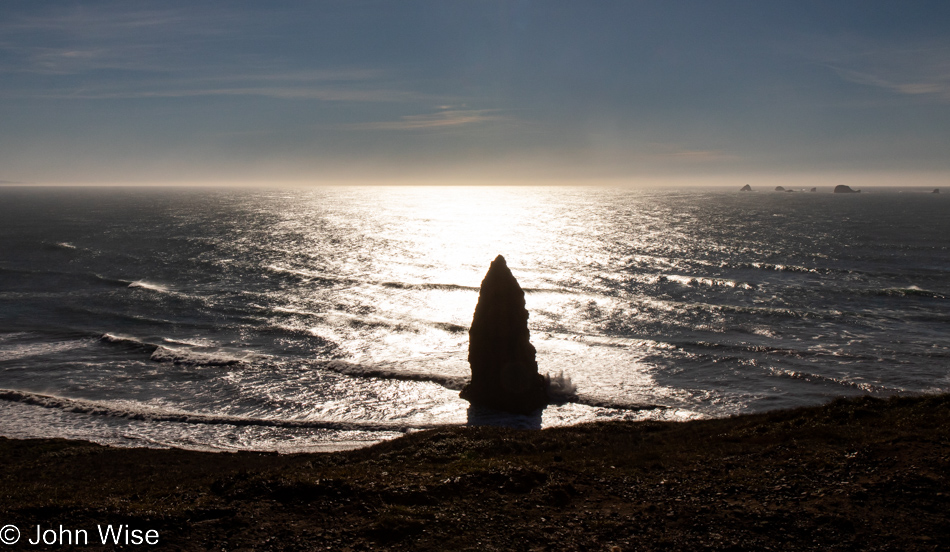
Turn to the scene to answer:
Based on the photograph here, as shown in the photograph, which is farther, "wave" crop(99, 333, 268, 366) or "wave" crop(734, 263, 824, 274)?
"wave" crop(734, 263, 824, 274)

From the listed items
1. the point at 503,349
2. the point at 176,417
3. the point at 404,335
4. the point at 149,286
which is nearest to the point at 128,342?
the point at 176,417

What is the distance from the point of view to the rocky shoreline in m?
14.0

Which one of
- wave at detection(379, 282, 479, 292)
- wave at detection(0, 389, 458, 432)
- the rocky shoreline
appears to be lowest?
wave at detection(0, 389, 458, 432)

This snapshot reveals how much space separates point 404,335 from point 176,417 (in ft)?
70.5

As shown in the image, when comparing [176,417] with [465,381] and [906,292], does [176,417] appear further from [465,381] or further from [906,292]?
[906,292]

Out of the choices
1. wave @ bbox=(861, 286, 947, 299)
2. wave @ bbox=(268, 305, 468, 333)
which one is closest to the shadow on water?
wave @ bbox=(268, 305, 468, 333)

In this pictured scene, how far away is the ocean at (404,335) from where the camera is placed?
1443 inches

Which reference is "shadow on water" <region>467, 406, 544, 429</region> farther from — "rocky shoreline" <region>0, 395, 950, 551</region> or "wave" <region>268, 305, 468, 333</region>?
"wave" <region>268, 305, 468, 333</region>

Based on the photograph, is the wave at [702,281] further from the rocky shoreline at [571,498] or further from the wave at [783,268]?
the rocky shoreline at [571,498]

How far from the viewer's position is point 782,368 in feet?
144

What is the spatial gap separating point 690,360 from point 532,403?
16.5m

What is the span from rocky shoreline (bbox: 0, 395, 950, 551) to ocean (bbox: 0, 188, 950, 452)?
13.4 metres

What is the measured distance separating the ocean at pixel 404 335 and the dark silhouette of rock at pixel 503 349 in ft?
4.72

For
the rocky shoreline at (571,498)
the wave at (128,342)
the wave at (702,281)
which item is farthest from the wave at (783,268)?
the wave at (128,342)
